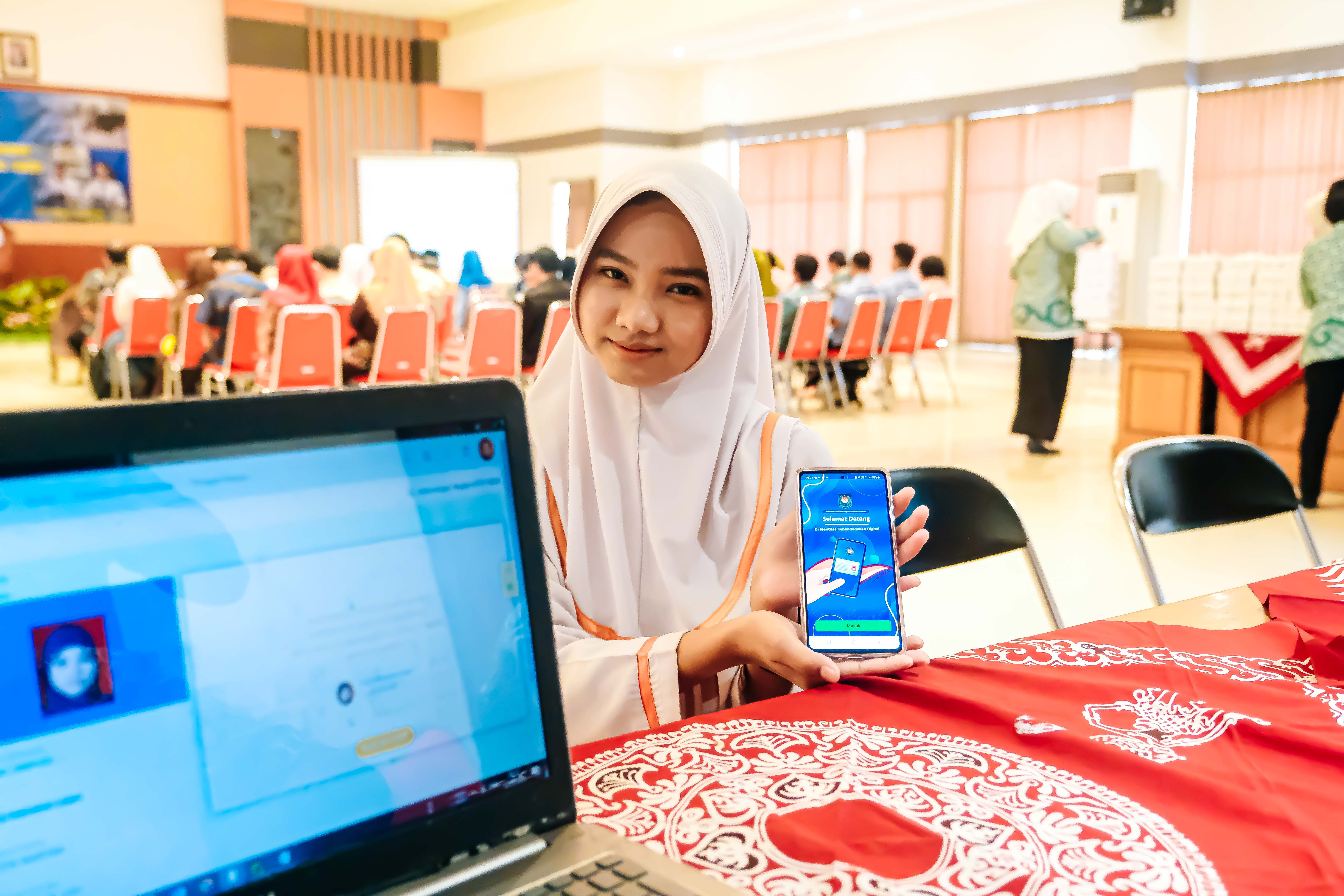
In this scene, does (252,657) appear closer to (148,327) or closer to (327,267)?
(148,327)

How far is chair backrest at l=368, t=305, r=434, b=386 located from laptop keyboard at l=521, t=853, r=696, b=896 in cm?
540

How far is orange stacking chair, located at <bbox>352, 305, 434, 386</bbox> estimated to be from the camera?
5820 mm

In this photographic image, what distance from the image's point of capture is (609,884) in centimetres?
59

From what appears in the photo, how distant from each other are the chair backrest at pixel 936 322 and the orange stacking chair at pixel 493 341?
3307 millimetres

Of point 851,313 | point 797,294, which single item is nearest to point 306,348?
point 797,294

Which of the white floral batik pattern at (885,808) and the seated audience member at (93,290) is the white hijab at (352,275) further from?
the white floral batik pattern at (885,808)

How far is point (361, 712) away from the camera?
0.57 m

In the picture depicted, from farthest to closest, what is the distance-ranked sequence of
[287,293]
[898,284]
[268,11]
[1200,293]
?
[268,11], [898,284], [287,293], [1200,293]

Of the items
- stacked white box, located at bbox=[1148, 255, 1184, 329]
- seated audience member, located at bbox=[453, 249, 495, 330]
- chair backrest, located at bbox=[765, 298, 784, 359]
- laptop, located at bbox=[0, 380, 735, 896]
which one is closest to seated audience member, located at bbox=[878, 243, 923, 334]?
chair backrest, located at bbox=[765, 298, 784, 359]

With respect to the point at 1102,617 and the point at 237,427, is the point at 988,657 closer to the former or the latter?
the point at 237,427

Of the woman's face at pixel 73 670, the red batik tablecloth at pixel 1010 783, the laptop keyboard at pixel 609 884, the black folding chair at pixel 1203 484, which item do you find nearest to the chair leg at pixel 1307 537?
the black folding chair at pixel 1203 484

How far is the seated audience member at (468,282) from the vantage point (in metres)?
9.05

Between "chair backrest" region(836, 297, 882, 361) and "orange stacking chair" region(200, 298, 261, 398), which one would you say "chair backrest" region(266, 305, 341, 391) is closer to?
"orange stacking chair" region(200, 298, 261, 398)

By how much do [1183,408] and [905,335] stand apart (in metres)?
2.74
